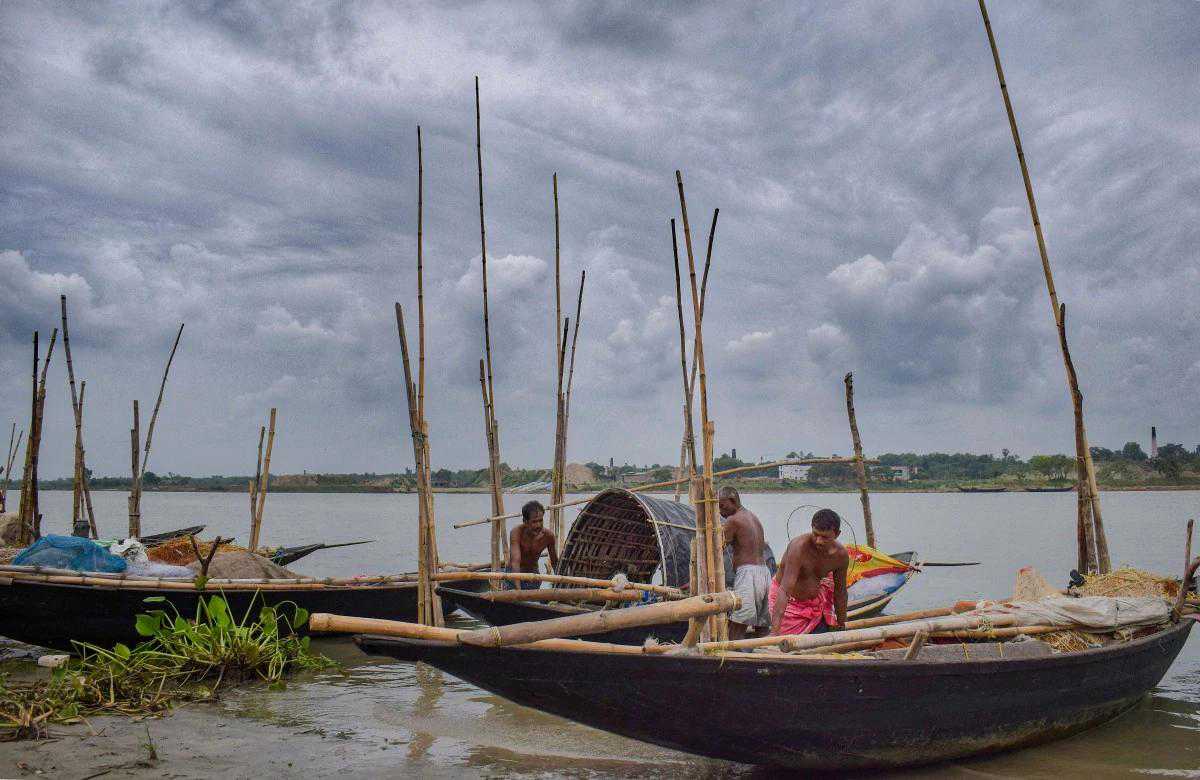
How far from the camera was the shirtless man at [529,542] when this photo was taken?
8.22 meters

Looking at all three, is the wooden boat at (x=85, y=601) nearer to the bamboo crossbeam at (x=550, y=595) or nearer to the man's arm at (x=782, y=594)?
the bamboo crossbeam at (x=550, y=595)

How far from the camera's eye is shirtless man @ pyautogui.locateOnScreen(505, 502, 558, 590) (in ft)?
27.0

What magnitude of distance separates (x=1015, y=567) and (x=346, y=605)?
15256 millimetres

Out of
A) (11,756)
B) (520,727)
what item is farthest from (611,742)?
(11,756)

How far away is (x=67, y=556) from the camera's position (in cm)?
725

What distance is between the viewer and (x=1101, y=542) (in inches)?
297

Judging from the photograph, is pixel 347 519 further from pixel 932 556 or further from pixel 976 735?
pixel 976 735

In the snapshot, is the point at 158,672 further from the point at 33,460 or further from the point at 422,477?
the point at 33,460

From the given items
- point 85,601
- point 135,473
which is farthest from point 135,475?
point 85,601

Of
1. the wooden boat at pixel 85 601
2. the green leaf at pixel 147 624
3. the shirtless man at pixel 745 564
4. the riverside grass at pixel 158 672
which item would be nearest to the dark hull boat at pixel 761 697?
the shirtless man at pixel 745 564

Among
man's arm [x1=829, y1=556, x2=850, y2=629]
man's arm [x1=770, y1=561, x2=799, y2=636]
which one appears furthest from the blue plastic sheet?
man's arm [x1=829, y1=556, x2=850, y2=629]

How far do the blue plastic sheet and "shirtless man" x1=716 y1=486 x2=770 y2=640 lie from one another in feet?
17.5

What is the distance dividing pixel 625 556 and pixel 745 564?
3202mm

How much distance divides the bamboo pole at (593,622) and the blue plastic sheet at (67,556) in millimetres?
5370
